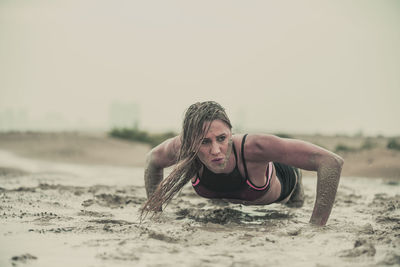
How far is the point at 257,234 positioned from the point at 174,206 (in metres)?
1.70

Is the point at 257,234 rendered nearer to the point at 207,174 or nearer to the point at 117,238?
the point at 207,174

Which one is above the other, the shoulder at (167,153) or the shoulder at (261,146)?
the shoulder at (261,146)

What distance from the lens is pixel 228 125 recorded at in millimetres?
3439

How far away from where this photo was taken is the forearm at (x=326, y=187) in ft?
10.9

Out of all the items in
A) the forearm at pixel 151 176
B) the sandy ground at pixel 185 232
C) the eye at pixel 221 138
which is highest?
the eye at pixel 221 138

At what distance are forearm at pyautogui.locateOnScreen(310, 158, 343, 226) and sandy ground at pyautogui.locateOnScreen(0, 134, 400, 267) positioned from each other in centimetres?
12

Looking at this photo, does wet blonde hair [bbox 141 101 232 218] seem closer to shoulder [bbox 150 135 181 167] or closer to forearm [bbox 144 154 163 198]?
shoulder [bbox 150 135 181 167]

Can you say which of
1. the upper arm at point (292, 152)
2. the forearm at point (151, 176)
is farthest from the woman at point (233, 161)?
the forearm at point (151, 176)

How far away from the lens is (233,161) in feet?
11.4

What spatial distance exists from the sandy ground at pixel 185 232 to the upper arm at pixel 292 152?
0.54 meters

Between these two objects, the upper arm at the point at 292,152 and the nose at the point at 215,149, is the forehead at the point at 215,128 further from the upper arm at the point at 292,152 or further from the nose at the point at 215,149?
the upper arm at the point at 292,152

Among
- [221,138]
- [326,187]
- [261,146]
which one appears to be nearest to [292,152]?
[261,146]

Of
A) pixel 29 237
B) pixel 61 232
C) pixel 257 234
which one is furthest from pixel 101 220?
pixel 257 234

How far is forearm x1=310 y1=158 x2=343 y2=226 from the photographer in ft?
10.9
